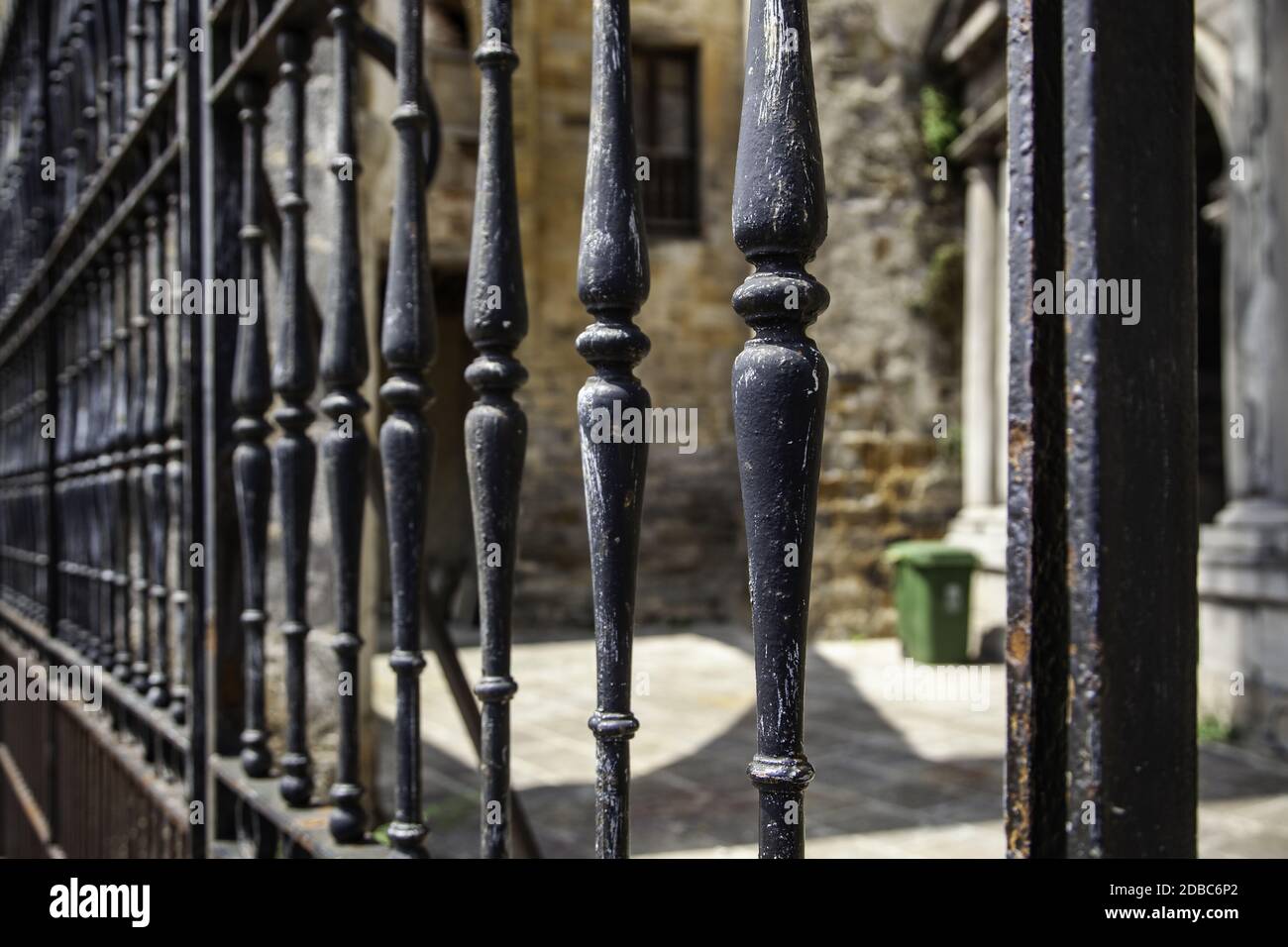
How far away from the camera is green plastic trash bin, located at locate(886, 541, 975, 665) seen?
7.46 m

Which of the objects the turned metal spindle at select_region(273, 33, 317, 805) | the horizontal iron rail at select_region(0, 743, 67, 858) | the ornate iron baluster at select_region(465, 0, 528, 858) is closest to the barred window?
the horizontal iron rail at select_region(0, 743, 67, 858)

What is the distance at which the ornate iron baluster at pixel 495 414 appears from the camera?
3.35 feet

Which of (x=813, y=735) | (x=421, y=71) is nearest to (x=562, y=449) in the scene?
(x=813, y=735)

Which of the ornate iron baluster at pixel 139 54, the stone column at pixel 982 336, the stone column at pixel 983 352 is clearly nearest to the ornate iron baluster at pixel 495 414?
the ornate iron baluster at pixel 139 54

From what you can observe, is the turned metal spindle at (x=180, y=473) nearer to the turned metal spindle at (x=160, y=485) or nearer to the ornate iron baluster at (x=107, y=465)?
the turned metal spindle at (x=160, y=485)

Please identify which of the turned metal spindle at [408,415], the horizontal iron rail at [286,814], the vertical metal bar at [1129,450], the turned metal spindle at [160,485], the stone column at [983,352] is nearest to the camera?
the vertical metal bar at [1129,450]

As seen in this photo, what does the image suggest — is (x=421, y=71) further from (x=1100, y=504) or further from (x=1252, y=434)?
(x=1252, y=434)

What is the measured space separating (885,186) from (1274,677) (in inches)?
192

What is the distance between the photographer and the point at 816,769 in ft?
15.8

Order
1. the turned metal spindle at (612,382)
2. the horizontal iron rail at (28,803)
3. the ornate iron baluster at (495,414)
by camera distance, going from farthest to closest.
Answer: the horizontal iron rail at (28,803)
the ornate iron baluster at (495,414)
the turned metal spindle at (612,382)

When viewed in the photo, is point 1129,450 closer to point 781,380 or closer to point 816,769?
point 781,380

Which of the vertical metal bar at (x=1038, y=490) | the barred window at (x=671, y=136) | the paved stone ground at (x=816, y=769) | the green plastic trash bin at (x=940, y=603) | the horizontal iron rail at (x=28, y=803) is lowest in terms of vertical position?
the paved stone ground at (x=816, y=769)

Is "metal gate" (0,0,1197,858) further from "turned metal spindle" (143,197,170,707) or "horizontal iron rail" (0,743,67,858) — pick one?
"horizontal iron rail" (0,743,67,858)
